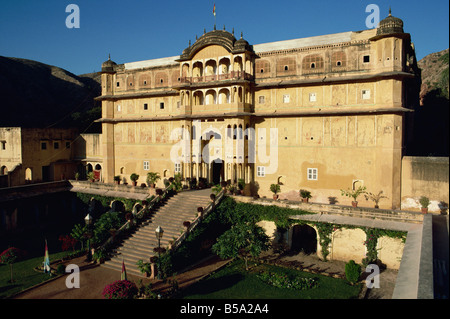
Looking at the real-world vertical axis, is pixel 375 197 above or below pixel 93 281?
above

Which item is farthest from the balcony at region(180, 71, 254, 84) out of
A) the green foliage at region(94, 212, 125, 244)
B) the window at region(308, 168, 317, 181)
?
the green foliage at region(94, 212, 125, 244)

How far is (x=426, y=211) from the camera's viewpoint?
63.2 feet

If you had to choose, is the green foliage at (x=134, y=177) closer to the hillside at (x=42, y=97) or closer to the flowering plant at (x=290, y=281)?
the flowering plant at (x=290, y=281)

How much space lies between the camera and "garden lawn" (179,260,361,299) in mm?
15680

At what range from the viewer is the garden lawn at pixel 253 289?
51.4ft

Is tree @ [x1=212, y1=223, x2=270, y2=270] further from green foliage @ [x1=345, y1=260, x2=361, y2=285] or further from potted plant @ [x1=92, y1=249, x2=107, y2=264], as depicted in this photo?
potted plant @ [x1=92, y1=249, x2=107, y2=264]

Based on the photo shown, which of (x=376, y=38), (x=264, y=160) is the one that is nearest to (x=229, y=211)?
(x=264, y=160)

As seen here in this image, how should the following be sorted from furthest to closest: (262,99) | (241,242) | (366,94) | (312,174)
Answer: (262,99), (312,174), (366,94), (241,242)

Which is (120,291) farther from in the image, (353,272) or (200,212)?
(353,272)

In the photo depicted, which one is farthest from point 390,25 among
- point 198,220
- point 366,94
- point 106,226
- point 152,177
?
point 106,226

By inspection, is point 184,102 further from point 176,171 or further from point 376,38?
point 376,38

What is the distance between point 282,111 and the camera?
2591cm

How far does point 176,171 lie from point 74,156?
46.4ft

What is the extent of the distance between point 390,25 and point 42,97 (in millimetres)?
59954
